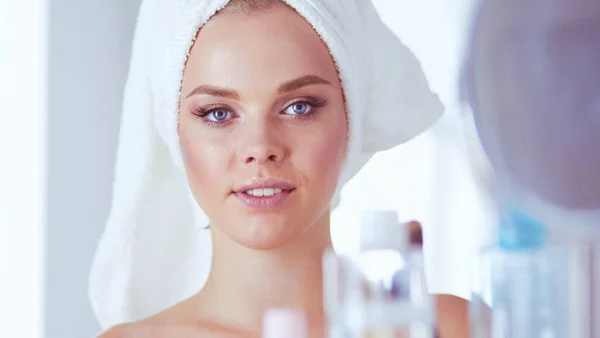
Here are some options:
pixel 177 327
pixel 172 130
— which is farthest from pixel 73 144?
pixel 177 327

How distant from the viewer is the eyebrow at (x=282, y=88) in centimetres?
88

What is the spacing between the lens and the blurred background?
0.96 meters

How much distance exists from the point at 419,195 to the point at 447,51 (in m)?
0.17

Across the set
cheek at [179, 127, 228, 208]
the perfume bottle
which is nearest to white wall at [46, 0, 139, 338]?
→ cheek at [179, 127, 228, 208]

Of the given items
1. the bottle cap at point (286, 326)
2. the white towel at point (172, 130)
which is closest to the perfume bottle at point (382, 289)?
the bottle cap at point (286, 326)

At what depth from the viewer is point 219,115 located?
89cm

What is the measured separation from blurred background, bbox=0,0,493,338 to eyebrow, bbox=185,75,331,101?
12cm

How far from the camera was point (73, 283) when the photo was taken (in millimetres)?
978

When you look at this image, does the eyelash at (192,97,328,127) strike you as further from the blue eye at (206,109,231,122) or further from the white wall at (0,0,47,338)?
the white wall at (0,0,47,338)

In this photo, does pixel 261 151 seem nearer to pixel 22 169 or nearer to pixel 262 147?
pixel 262 147

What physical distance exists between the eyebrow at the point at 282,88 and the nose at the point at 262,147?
4 centimetres

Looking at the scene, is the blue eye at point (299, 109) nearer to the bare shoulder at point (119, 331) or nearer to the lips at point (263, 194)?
the lips at point (263, 194)

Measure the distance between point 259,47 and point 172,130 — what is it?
141 millimetres

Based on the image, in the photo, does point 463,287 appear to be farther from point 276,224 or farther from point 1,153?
point 1,153
